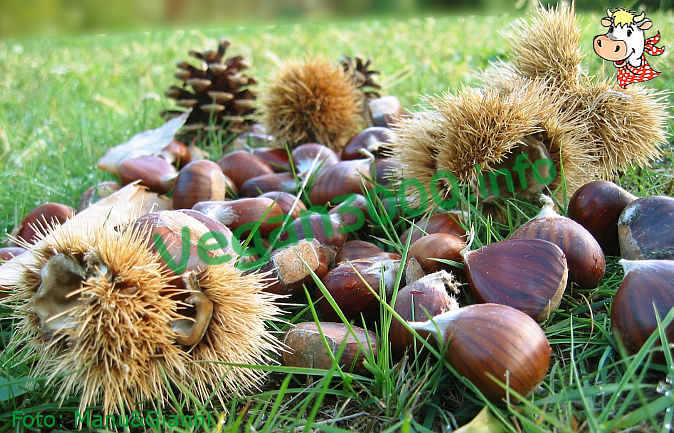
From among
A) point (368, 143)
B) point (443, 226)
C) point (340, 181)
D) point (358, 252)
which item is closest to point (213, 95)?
point (368, 143)

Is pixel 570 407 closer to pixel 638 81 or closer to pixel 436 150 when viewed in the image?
pixel 436 150

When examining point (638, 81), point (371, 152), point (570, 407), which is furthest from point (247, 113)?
point (570, 407)

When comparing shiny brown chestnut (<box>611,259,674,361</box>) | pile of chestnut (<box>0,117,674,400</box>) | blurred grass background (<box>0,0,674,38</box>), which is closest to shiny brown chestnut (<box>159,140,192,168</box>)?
pile of chestnut (<box>0,117,674,400</box>)

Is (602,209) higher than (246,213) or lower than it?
higher

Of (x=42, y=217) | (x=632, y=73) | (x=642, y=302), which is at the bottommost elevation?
(x=42, y=217)

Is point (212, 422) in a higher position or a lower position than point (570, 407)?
lower

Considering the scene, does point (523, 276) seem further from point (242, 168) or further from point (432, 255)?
point (242, 168)

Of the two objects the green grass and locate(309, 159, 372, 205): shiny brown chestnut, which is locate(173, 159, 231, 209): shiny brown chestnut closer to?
locate(309, 159, 372, 205): shiny brown chestnut
